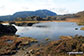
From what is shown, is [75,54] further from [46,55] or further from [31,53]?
[31,53]

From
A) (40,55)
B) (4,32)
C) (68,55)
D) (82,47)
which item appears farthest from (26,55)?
(4,32)

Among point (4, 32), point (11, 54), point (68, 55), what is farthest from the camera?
point (4, 32)

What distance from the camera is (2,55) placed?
4669 cm

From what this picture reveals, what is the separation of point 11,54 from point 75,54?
26473 mm

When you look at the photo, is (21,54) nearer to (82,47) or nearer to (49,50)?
(49,50)

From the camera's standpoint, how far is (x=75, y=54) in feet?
136

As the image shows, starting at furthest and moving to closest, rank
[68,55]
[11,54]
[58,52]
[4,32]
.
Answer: [4,32]
[11,54]
[58,52]
[68,55]

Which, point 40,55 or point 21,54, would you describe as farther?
point 21,54

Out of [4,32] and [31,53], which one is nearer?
[31,53]

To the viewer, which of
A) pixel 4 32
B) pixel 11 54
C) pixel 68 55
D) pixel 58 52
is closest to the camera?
pixel 68 55

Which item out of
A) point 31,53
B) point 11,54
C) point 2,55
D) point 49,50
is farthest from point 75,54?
point 2,55

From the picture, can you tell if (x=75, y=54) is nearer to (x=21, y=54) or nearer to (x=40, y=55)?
(x=40, y=55)

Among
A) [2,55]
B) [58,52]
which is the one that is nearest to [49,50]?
[58,52]

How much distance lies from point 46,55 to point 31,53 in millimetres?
7144
